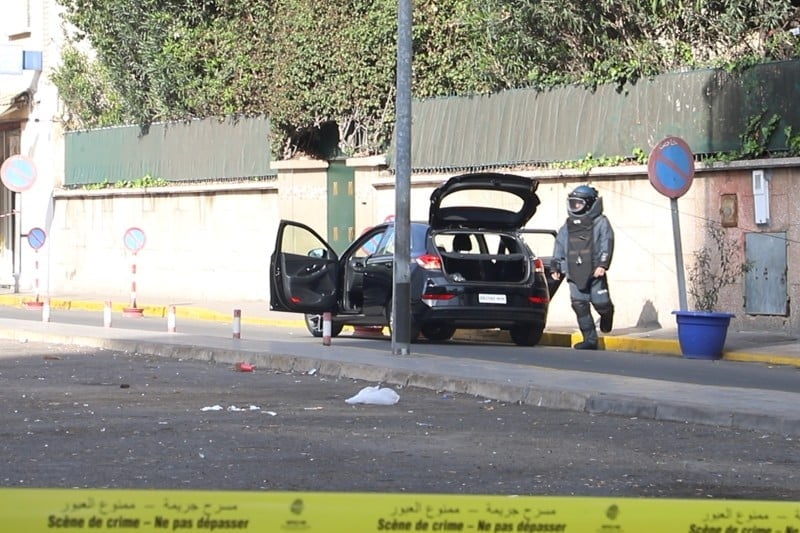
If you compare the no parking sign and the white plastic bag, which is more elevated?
the no parking sign

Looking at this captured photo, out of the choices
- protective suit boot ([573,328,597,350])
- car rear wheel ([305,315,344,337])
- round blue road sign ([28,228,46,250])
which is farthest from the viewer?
round blue road sign ([28,228,46,250])

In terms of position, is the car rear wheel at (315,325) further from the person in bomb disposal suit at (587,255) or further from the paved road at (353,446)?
the paved road at (353,446)

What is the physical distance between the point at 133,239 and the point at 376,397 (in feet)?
57.2

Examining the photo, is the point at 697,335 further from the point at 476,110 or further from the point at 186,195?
the point at 186,195

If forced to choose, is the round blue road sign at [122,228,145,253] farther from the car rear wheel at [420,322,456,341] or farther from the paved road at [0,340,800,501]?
the paved road at [0,340,800,501]

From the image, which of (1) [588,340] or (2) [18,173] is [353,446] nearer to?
(1) [588,340]

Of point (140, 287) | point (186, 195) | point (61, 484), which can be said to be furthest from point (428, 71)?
point (61, 484)

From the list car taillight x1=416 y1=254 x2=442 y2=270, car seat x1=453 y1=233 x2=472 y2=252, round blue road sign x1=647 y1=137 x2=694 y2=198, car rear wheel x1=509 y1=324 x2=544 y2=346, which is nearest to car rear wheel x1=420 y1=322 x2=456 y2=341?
car taillight x1=416 y1=254 x2=442 y2=270

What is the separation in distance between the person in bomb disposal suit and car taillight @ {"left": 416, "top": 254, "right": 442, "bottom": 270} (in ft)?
4.87

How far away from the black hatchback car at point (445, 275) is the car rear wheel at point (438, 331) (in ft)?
0.09

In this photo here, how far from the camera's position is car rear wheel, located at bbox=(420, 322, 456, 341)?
764 inches

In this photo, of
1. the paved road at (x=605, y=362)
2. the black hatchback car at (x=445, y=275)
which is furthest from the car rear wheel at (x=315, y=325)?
the black hatchback car at (x=445, y=275)

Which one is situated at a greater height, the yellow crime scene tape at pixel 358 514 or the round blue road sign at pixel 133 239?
the round blue road sign at pixel 133 239

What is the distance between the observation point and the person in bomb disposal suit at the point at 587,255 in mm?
19234
